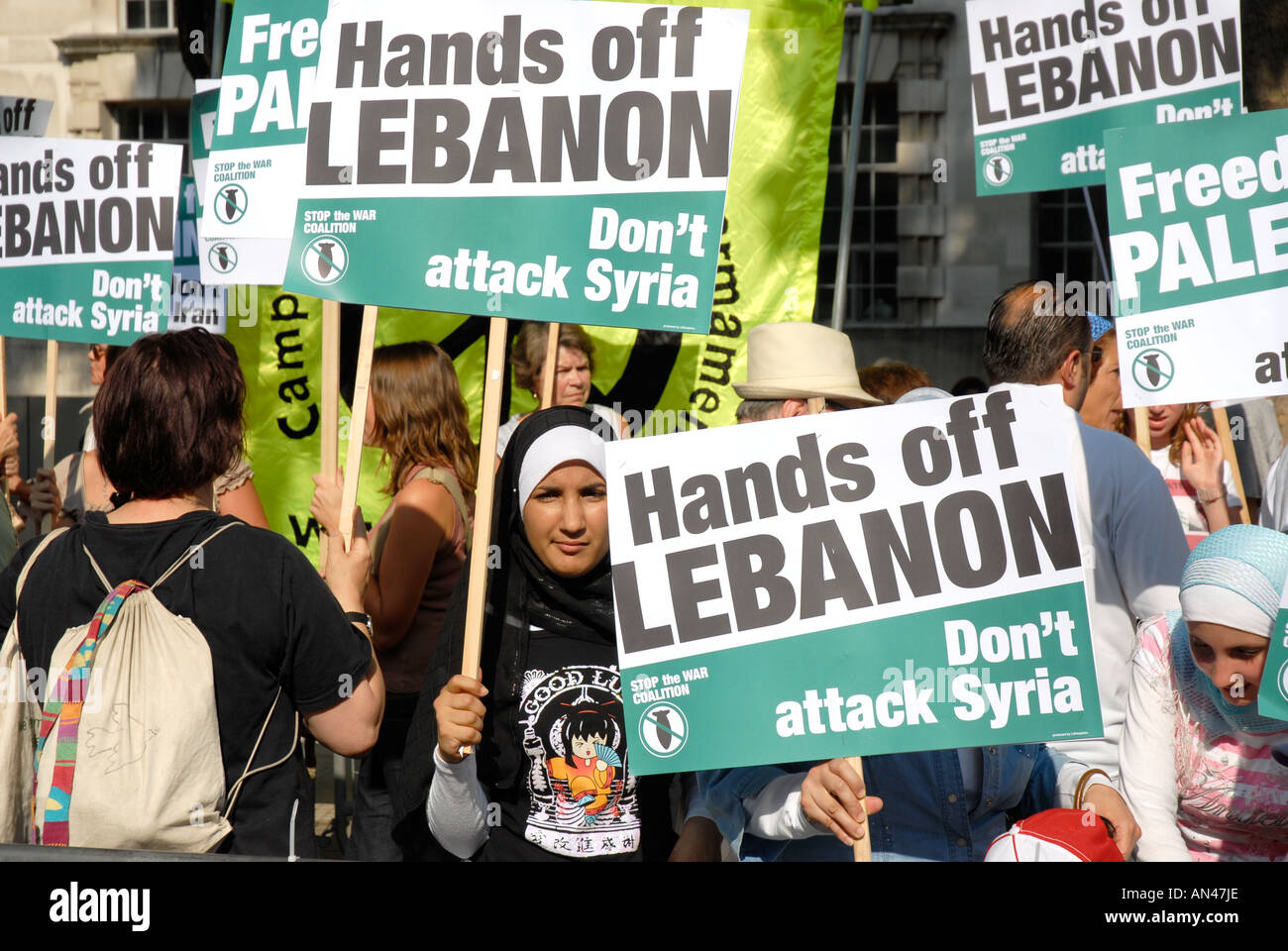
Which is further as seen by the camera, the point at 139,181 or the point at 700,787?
the point at 139,181

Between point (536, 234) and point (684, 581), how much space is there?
994mm

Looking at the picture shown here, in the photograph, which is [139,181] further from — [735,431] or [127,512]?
[735,431]

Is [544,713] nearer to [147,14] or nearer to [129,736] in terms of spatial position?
[129,736]

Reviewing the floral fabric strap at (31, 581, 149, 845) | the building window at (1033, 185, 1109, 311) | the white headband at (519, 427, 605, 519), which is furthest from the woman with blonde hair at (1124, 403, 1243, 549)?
the building window at (1033, 185, 1109, 311)

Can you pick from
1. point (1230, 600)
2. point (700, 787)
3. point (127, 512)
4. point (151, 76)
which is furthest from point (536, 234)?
point (151, 76)

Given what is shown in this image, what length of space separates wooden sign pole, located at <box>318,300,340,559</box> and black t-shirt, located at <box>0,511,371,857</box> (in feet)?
3.08

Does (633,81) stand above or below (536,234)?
above

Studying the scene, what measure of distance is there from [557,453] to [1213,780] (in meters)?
1.50

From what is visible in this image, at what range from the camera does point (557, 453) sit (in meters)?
2.86

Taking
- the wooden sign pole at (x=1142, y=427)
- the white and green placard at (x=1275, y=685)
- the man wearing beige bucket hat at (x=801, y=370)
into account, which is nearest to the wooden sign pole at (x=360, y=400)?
the man wearing beige bucket hat at (x=801, y=370)

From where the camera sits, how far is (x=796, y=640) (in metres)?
2.50

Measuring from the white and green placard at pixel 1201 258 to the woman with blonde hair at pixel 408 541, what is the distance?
1939 millimetres
